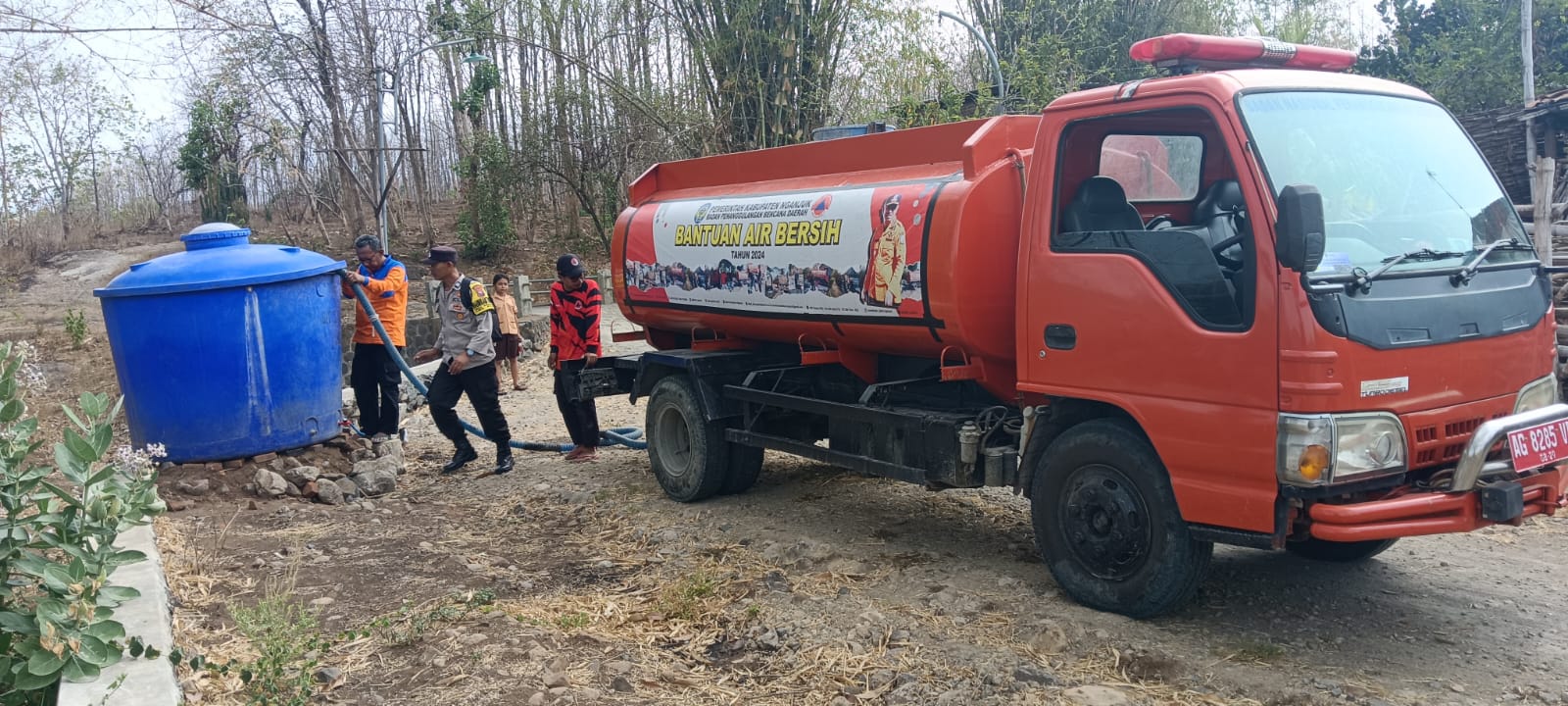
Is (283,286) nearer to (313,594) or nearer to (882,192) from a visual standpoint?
(313,594)

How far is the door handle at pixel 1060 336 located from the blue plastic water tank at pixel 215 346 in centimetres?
570

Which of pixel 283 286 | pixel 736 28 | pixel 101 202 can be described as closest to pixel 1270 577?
pixel 283 286

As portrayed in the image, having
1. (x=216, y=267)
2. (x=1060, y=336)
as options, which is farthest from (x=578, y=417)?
(x=1060, y=336)

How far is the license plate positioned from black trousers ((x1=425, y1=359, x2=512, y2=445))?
21.6 ft

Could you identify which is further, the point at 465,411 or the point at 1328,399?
the point at 465,411

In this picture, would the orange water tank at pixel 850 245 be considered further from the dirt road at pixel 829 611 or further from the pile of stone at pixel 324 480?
the pile of stone at pixel 324 480

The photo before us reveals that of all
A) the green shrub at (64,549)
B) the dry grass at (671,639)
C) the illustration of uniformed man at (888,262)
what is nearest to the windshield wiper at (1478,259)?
the dry grass at (671,639)

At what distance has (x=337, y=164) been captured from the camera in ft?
88.4

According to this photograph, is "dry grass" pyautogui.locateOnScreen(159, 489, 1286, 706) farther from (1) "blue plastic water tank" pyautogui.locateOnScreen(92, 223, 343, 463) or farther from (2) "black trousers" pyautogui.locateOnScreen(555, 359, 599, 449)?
(2) "black trousers" pyautogui.locateOnScreen(555, 359, 599, 449)

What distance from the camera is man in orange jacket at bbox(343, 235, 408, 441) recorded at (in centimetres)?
949

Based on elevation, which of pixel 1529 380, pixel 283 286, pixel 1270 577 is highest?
pixel 283 286

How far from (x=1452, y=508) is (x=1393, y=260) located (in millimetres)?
916

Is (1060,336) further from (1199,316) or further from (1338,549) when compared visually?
(1338,549)

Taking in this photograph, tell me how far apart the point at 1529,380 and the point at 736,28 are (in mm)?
11694
